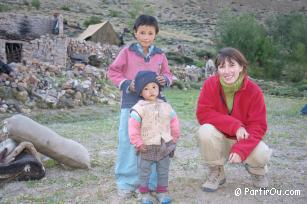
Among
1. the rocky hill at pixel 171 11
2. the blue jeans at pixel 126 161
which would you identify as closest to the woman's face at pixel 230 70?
the blue jeans at pixel 126 161

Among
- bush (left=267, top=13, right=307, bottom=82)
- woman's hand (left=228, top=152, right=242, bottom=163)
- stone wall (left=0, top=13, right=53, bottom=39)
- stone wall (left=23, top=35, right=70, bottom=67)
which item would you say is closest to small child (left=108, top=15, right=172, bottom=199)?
woman's hand (left=228, top=152, right=242, bottom=163)

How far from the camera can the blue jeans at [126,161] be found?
13.0 feet

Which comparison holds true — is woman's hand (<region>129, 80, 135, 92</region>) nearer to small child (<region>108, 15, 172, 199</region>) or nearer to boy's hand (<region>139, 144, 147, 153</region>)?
small child (<region>108, 15, 172, 199</region>)

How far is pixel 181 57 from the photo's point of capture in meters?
28.4

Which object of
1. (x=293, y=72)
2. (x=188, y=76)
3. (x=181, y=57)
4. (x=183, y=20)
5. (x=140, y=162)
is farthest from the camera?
(x=183, y=20)

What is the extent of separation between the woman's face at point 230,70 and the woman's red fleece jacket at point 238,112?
0.37ft

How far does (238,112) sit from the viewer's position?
154 inches

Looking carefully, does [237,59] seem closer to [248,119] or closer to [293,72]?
[248,119]

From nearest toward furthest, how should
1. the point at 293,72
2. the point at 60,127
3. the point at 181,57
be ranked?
1. the point at 60,127
2. the point at 293,72
3. the point at 181,57

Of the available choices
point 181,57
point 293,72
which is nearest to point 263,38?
point 293,72

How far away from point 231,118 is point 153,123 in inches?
28.5

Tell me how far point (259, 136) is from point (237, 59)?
71 centimetres

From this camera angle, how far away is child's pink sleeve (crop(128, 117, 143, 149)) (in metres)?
3.54

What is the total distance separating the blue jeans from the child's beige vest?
350 millimetres
